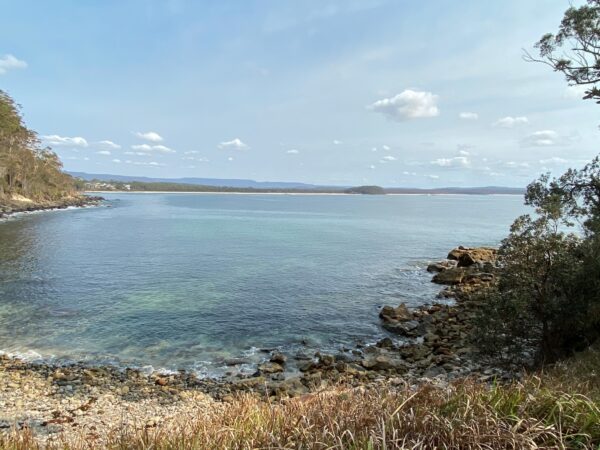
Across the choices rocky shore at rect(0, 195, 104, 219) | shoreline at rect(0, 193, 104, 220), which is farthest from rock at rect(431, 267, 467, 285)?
rocky shore at rect(0, 195, 104, 219)

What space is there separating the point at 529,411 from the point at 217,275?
28945 millimetres

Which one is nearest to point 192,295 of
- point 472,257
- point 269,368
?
point 269,368

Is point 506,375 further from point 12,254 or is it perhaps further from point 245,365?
point 12,254

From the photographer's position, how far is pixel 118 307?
2236 cm

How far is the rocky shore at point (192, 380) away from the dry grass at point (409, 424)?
3877 mm

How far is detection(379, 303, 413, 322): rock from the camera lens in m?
21.5

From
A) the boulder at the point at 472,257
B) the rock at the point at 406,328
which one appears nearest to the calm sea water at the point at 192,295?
the rock at the point at 406,328

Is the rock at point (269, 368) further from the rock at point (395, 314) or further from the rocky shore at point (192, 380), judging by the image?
the rock at point (395, 314)

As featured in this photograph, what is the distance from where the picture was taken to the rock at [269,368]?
15211mm

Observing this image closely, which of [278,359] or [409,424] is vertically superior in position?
[409,424]

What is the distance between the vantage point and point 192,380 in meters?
14.1

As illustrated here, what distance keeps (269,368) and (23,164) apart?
95533 mm

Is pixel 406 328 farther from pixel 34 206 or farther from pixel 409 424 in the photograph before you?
pixel 34 206

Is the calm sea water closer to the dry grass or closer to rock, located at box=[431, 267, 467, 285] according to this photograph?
rock, located at box=[431, 267, 467, 285]
